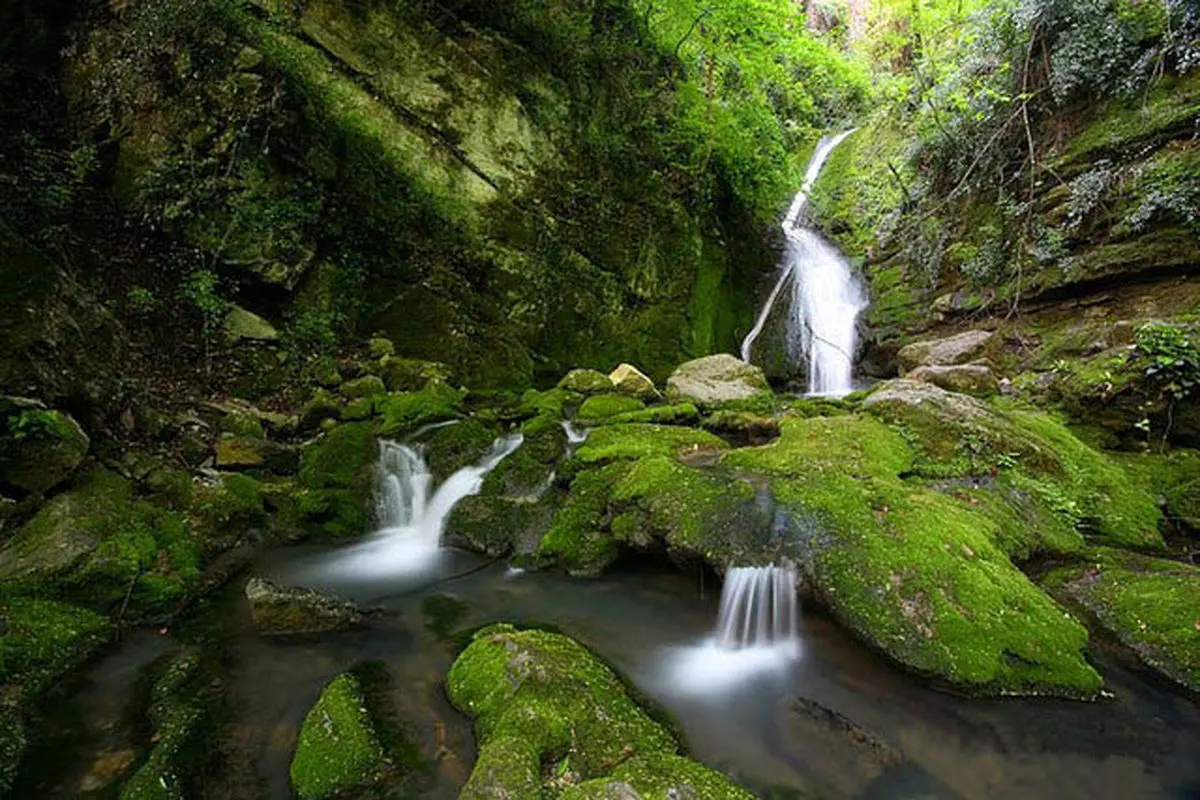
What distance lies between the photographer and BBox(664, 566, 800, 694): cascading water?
3.82m

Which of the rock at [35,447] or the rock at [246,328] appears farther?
the rock at [246,328]

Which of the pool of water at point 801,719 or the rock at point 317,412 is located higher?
the rock at point 317,412

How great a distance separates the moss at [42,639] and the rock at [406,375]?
534 cm

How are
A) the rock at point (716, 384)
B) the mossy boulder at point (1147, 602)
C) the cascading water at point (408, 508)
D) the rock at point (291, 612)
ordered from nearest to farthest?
the mossy boulder at point (1147, 602) → the rock at point (291, 612) → the cascading water at point (408, 508) → the rock at point (716, 384)

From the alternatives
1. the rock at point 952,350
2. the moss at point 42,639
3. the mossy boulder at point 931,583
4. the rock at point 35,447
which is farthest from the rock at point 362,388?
the rock at point 952,350

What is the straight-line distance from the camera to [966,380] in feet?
25.8

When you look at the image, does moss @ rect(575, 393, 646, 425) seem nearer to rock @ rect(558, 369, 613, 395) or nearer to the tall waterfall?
rock @ rect(558, 369, 613, 395)

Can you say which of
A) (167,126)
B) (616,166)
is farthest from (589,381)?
(167,126)

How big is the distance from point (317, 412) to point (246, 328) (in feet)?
7.12

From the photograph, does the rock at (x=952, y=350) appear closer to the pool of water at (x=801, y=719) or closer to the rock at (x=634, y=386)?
the rock at (x=634, y=386)

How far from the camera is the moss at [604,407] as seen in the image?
8.10 meters

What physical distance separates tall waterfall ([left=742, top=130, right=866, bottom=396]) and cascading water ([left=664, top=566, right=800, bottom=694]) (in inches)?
335

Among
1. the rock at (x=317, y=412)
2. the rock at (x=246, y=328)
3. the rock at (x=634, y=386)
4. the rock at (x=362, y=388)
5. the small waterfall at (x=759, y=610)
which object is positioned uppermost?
the rock at (x=246, y=328)

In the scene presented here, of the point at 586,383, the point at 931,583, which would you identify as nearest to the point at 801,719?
the point at 931,583
